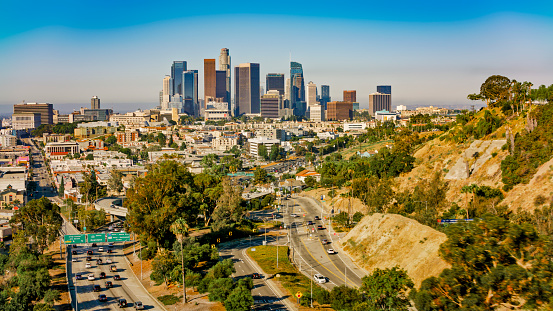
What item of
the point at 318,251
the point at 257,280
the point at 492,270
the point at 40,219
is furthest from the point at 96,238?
the point at 492,270

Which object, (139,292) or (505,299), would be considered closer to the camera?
(505,299)

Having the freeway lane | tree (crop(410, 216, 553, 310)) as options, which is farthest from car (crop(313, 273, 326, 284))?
tree (crop(410, 216, 553, 310))

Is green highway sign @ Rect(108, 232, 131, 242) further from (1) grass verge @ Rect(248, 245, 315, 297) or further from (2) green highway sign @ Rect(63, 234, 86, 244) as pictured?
(1) grass verge @ Rect(248, 245, 315, 297)

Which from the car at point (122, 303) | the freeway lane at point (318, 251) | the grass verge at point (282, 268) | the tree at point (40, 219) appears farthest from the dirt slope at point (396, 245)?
the tree at point (40, 219)

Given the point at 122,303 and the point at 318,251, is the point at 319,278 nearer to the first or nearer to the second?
the point at 318,251

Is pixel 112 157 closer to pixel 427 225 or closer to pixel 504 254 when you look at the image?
pixel 427 225

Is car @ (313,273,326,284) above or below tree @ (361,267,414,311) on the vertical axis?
below

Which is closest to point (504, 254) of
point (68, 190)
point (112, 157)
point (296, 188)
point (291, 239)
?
point (291, 239)
